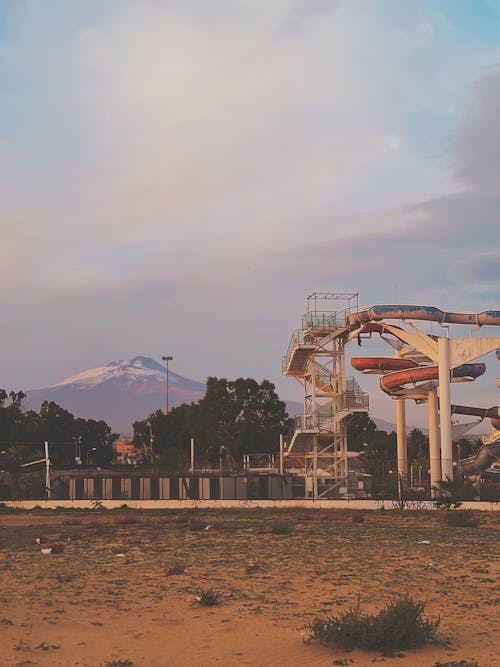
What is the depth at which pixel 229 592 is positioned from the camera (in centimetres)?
1678

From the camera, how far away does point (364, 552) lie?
23266 mm

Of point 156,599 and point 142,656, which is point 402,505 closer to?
point 156,599

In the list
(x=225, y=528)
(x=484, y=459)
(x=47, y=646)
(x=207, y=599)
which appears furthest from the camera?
(x=484, y=459)

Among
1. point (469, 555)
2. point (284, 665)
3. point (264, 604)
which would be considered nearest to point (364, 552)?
point (469, 555)

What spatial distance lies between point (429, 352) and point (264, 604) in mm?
36423

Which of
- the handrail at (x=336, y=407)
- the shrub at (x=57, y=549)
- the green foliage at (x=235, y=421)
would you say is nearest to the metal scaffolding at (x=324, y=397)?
the handrail at (x=336, y=407)

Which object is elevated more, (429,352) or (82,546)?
(429,352)

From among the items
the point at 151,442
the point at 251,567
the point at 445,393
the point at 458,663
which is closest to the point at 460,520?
the point at 251,567

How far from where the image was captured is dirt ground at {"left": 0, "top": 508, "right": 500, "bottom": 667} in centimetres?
1229

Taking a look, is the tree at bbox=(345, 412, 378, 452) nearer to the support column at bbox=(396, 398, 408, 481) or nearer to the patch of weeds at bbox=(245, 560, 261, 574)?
the support column at bbox=(396, 398, 408, 481)

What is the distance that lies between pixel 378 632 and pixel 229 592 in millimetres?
5164

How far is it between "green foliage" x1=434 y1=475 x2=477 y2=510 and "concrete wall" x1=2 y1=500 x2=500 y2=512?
33.0 inches

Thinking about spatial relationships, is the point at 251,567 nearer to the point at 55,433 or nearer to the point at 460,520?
the point at 460,520

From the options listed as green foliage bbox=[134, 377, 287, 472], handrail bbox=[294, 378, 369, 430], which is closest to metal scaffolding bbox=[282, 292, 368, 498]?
handrail bbox=[294, 378, 369, 430]
